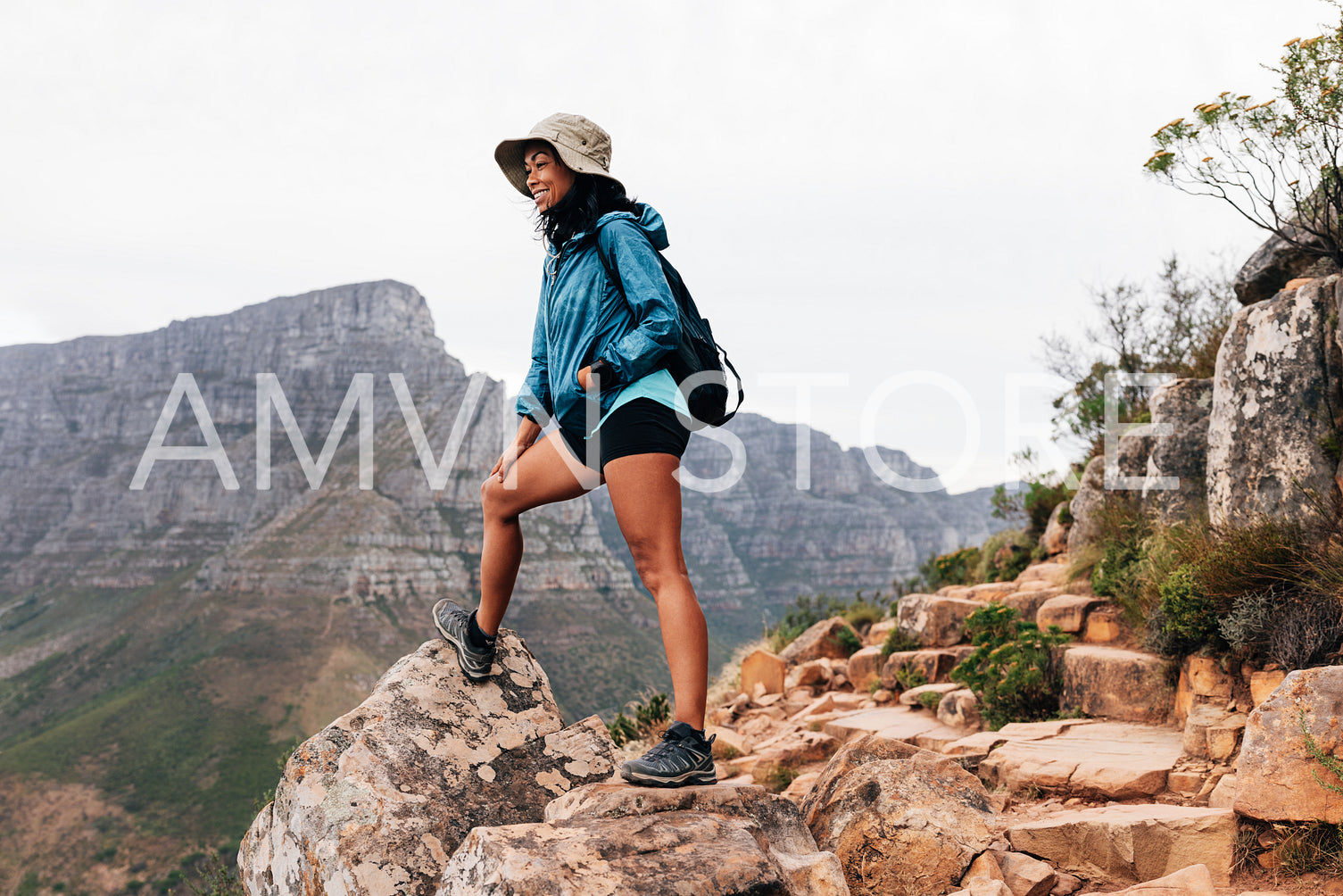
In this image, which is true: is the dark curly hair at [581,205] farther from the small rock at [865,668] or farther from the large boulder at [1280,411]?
the small rock at [865,668]

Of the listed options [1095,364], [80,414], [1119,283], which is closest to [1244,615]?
[1095,364]

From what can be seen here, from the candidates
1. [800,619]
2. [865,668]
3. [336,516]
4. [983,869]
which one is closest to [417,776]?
[983,869]

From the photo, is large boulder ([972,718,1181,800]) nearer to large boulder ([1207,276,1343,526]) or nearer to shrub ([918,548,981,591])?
large boulder ([1207,276,1343,526])

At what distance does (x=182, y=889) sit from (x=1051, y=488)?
43.5 metres

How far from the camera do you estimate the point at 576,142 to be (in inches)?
110

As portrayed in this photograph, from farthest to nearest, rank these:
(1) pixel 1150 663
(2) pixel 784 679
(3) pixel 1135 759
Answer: (2) pixel 784 679 → (1) pixel 1150 663 → (3) pixel 1135 759

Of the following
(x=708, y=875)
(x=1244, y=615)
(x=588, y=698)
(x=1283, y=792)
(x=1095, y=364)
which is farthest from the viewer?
(x=588, y=698)

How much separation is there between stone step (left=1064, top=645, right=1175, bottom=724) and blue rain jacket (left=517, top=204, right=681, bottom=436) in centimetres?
448

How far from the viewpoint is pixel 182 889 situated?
38.5 meters

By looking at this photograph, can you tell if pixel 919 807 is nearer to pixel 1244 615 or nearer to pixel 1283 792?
pixel 1283 792

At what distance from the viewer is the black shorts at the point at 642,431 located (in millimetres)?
2492

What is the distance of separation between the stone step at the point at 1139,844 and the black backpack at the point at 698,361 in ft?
7.14

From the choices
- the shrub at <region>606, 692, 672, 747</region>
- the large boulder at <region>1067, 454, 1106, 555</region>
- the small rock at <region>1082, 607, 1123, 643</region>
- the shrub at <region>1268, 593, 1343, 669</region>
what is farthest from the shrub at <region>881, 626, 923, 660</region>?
the shrub at <region>1268, 593, 1343, 669</region>

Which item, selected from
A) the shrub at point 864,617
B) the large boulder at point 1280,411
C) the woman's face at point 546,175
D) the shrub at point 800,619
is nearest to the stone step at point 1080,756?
the large boulder at point 1280,411
